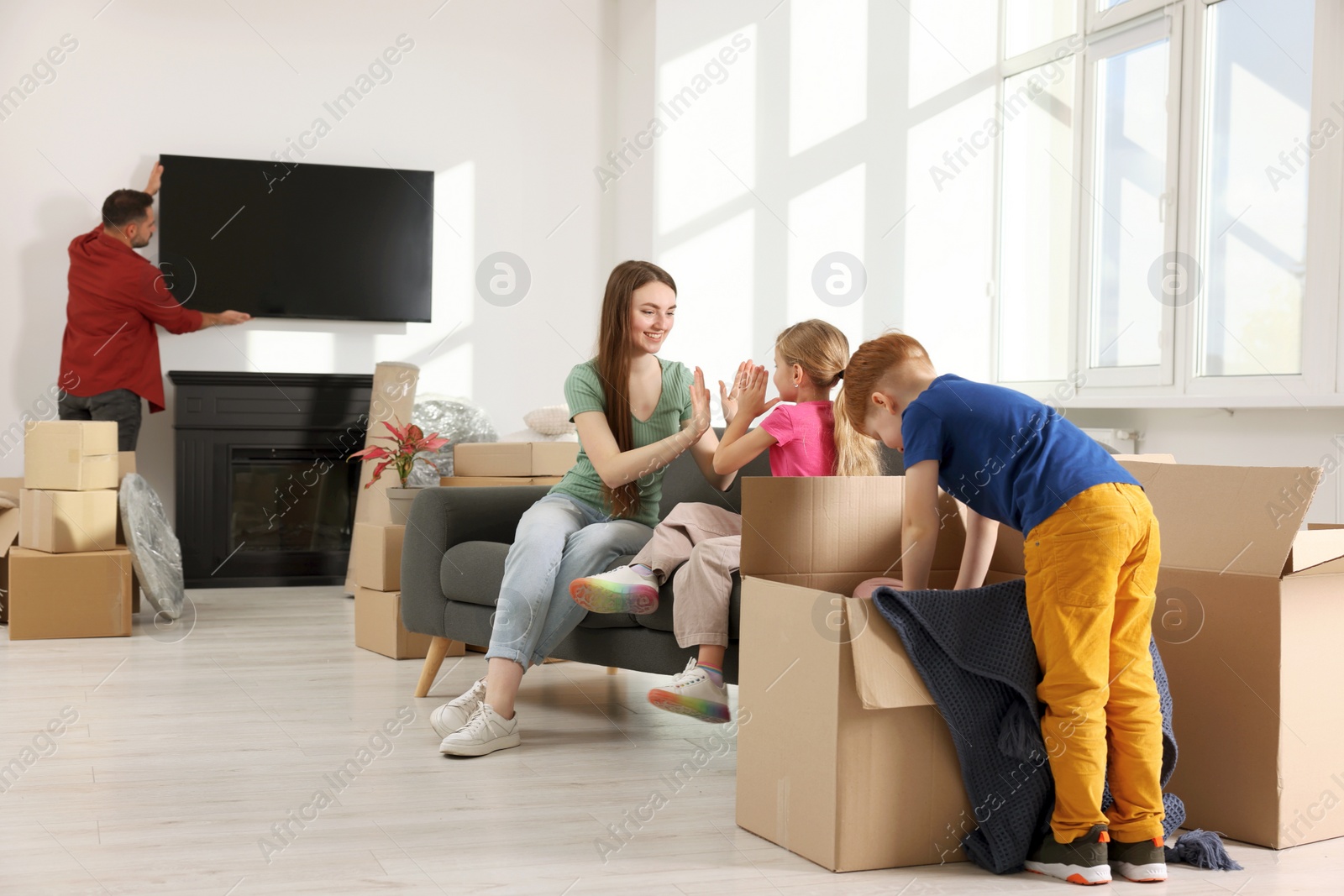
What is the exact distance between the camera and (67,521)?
379 centimetres

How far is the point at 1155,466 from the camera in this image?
6.78 ft

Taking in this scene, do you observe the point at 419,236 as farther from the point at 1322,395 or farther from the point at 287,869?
the point at 287,869

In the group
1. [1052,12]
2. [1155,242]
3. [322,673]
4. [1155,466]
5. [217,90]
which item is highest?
[1052,12]

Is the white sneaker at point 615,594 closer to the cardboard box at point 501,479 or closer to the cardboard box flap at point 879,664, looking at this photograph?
the cardboard box flap at point 879,664

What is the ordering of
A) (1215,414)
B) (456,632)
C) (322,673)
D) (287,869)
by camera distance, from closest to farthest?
(287,869)
(456,632)
(322,673)
(1215,414)

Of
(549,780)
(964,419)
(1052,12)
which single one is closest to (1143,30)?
(1052,12)

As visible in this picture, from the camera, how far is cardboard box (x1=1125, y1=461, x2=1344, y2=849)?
1.88 metres

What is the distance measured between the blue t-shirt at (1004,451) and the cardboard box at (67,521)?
2978mm

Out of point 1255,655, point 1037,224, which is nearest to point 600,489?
point 1255,655

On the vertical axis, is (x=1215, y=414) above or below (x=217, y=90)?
below

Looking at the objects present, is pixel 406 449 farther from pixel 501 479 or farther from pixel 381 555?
pixel 381 555

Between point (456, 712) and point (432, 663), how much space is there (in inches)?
17.9

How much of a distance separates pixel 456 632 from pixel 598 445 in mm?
600

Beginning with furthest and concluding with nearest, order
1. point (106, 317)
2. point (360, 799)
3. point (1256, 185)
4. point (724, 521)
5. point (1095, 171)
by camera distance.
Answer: point (1095, 171) → point (106, 317) → point (1256, 185) → point (724, 521) → point (360, 799)
